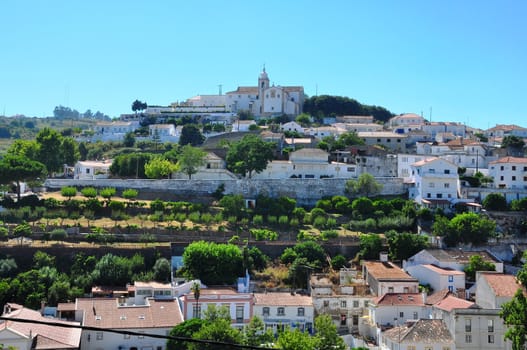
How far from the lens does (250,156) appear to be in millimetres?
56406

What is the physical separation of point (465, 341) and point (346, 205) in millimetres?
21815

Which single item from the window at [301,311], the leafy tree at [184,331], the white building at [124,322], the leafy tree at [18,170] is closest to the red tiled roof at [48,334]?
the white building at [124,322]

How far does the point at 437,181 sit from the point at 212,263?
22446 mm

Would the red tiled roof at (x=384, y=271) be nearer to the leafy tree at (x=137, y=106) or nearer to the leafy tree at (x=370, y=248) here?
the leafy tree at (x=370, y=248)

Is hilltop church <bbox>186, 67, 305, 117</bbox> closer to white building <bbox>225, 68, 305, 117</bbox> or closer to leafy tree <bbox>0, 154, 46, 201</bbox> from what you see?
white building <bbox>225, 68, 305, 117</bbox>

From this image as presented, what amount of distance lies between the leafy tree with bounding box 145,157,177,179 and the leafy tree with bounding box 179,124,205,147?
16.3 metres

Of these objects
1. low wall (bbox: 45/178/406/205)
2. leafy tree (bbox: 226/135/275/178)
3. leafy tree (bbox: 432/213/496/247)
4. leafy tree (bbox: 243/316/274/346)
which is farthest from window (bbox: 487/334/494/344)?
leafy tree (bbox: 226/135/275/178)

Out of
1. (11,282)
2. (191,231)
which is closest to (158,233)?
(191,231)

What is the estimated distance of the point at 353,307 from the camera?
3700 centimetres

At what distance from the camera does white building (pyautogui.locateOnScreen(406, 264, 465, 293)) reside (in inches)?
1545

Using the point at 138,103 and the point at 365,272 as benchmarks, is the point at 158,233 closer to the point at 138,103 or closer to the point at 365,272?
the point at 365,272

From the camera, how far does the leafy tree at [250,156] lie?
56.3 meters

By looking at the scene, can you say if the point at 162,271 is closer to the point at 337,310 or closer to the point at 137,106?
the point at 337,310

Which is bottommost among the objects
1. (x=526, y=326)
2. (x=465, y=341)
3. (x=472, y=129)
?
(x=465, y=341)
